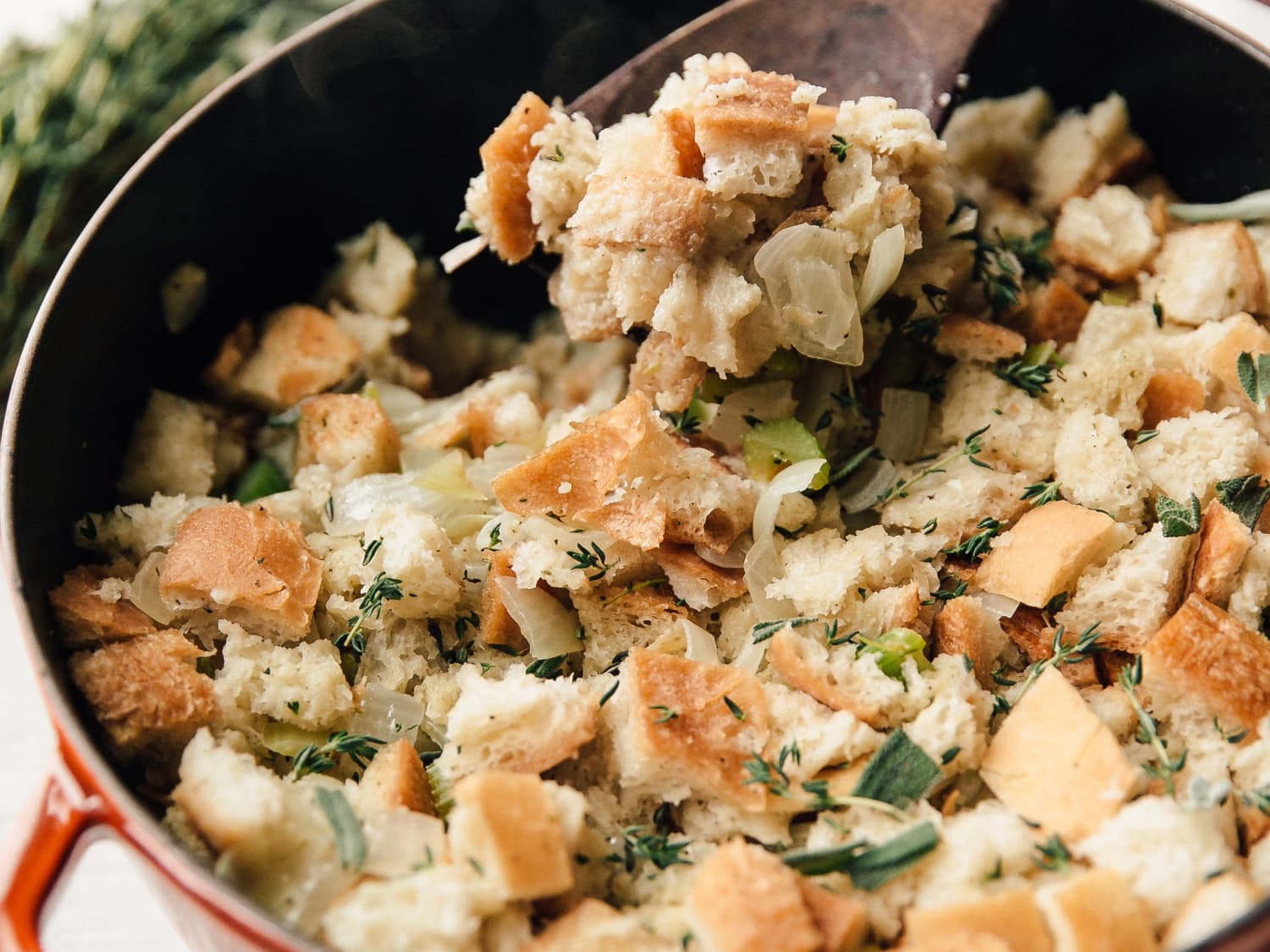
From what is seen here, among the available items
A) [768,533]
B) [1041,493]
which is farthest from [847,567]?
[1041,493]

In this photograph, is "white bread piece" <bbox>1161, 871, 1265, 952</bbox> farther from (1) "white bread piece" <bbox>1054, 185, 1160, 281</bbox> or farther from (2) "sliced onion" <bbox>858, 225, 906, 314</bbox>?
(1) "white bread piece" <bbox>1054, 185, 1160, 281</bbox>

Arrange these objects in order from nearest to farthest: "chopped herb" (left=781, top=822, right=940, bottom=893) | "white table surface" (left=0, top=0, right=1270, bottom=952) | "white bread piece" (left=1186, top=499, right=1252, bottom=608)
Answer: "chopped herb" (left=781, top=822, right=940, bottom=893) < "white bread piece" (left=1186, top=499, right=1252, bottom=608) < "white table surface" (left=0, top=0, right=1270, bottom=952)

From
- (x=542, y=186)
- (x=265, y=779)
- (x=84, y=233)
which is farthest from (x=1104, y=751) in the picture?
(x=84, y=233)

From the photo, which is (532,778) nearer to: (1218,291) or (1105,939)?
(1105,939)

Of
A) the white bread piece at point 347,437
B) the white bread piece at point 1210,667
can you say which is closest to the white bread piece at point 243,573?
the white bread piece at point 347,437

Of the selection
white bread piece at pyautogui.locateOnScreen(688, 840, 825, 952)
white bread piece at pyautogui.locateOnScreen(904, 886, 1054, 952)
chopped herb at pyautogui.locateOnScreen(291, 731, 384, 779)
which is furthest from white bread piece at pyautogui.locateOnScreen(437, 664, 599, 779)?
white bread piece at pyautogui.locateOnScreen(904, 886, 1054, 952)

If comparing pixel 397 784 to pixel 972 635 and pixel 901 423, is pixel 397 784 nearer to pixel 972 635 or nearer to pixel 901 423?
pixel 972 635
